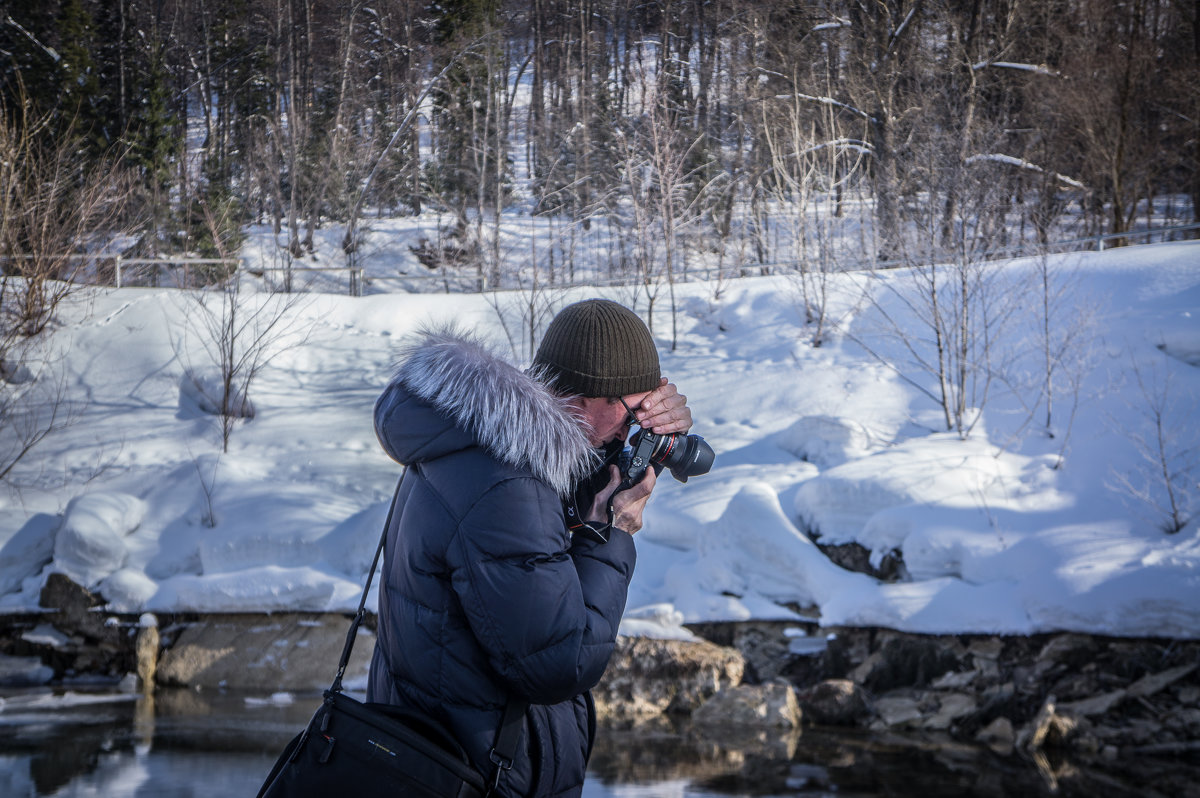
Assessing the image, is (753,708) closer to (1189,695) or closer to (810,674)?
(810,674)

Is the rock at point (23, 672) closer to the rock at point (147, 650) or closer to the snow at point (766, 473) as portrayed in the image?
the snow at point (766, 473)

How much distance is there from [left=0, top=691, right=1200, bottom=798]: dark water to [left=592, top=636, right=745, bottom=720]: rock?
489mm

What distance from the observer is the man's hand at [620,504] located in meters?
1.86

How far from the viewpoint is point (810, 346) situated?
1382 centimetres

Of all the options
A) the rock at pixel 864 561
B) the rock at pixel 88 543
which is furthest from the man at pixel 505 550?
the rock at pixel 88 543

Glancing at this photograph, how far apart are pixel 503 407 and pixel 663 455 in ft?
1.77

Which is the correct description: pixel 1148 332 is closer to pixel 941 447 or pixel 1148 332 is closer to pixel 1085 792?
pixel 941 447

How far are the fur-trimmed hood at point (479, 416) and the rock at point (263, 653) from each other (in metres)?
7.68

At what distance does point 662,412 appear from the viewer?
2.03 metres

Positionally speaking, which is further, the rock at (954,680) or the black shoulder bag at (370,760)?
the rock at (954,680)

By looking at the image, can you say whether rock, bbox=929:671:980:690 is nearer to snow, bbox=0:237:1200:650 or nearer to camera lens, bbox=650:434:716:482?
snow, bbox=0:237:1200:650

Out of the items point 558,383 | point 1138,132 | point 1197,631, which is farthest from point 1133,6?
point 558,383

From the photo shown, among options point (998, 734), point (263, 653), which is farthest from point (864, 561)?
point (263, 653)

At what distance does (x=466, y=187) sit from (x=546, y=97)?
Answer: 9.44m
